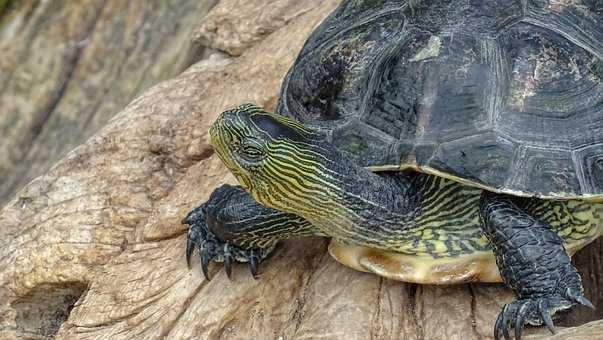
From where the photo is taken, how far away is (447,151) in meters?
3.19

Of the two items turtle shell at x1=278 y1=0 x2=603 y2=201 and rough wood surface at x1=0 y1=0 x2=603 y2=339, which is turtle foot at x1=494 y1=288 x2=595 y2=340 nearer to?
rough wood surface at x1=0 y1=0 x2=603 y2=339

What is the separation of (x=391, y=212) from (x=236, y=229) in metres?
0.68

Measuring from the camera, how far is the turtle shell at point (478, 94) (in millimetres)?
3164

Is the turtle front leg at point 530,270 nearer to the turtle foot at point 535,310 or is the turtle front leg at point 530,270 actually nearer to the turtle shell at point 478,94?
the turtle foot at point 535,310

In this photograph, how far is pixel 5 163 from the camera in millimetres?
6148

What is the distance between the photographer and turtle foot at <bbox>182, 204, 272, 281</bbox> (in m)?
3.73

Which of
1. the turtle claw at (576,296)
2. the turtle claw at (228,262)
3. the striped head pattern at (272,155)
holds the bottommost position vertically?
the turtle claw at (576,296)

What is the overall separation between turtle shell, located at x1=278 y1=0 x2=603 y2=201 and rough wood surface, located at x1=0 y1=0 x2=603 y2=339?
58 centimetres

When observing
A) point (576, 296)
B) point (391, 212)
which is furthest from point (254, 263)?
point (576, 296)

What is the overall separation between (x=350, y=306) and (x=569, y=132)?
1.07 metres

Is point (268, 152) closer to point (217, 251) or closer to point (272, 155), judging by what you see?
point (272, 155)

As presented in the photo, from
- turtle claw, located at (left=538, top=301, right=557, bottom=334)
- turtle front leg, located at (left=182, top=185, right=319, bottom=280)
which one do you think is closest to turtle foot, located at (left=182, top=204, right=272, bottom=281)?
turtle front leg, located at (left=182, top=185, right=319, bottom=280)

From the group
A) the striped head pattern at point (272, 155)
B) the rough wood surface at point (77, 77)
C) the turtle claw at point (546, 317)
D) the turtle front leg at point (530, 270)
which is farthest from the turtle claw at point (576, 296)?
the rough wood surface at point (77, 77)

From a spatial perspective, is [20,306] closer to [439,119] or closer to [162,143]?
[162,143]
